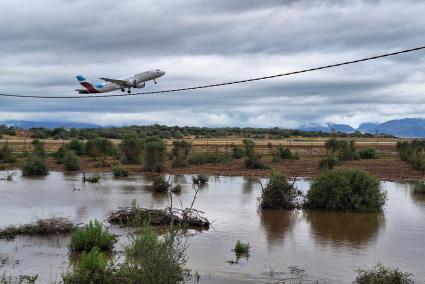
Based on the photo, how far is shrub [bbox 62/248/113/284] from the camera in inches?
519

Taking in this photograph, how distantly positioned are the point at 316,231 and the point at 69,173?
31353 mm

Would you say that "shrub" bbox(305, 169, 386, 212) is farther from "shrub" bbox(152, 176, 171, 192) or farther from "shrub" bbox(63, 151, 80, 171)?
"shrub" bbox(63, 151, 80, 171)

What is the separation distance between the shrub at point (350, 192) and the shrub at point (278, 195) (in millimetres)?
1406

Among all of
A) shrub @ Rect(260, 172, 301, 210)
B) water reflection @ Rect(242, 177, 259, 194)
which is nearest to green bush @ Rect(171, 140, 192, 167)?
water reflection @ Rect(242, 177, 259, 194)

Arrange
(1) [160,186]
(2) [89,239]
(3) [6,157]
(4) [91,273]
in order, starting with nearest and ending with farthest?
(4) [91,273] < (2) [89,239] < (1) [160,186] < (3) [6,157]

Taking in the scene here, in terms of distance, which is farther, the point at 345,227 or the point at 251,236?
the point at 345,227

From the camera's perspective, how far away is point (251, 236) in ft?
73.8

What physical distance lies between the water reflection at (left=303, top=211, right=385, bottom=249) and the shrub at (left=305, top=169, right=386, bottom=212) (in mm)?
524

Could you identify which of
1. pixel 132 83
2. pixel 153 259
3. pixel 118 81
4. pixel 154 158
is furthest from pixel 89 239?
pixel 154 158

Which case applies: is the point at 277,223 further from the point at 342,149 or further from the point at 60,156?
the point at 342,149

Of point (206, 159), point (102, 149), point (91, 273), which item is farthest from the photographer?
point (102, 149)

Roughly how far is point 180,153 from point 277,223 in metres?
36.5

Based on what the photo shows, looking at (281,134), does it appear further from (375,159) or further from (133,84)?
(133,84)

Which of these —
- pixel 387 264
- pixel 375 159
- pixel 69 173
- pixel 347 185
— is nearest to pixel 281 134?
pixel 375 159
